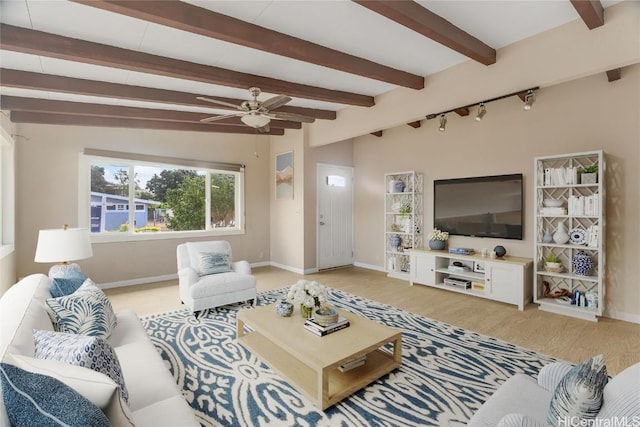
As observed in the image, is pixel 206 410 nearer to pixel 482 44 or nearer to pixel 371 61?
pixel 371 61

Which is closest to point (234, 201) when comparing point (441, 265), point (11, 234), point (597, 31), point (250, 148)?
point (250, 148)

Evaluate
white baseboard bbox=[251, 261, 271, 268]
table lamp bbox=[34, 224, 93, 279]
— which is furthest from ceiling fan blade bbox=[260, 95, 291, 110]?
white baseboard bbox=[251, 261, 271, 268]

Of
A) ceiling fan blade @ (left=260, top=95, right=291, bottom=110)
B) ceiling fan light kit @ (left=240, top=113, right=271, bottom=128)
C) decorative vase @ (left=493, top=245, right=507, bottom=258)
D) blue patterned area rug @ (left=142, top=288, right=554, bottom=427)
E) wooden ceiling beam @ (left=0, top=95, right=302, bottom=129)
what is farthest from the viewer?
decorative vase @ (left=493, top=245, right=507, bottom=258)

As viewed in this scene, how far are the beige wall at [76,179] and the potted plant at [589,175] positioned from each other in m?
5.33

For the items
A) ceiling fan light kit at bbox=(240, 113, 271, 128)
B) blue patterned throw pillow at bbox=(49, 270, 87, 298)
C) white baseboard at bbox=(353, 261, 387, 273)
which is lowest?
white baseboard at bbox=(353, 261, 387, 273)

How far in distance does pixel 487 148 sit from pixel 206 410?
15.7ft

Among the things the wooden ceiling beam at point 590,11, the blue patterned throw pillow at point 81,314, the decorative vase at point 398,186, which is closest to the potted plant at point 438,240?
the decorative vase at point 398,186

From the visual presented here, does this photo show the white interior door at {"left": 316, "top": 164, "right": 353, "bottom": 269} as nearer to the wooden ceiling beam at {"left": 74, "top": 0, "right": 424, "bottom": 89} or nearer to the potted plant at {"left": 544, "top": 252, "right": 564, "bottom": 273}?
the wooden ceiling beam at {"left": 74, "top": 0, "right": 424, "bottom": 89}

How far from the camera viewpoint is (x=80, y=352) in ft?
3.97

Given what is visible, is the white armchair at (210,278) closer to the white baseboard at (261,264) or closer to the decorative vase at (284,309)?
the decorative vase at (284,309)

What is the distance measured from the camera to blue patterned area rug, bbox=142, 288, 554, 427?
193 centimetres

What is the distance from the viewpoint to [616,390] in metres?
1.16

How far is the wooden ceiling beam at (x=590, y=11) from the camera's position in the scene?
2157mm

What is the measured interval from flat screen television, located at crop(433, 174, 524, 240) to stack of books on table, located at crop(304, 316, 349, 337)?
3.22m
